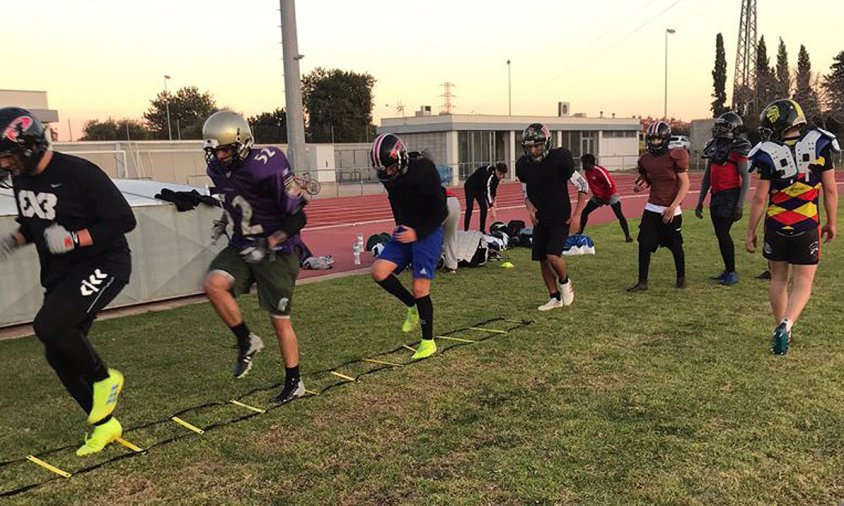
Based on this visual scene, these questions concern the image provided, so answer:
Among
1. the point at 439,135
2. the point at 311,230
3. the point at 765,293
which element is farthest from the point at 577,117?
the point at 765,293

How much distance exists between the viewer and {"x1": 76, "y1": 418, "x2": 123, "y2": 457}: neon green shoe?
12.9 ft

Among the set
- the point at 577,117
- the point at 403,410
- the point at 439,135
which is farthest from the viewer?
the point at 577,117

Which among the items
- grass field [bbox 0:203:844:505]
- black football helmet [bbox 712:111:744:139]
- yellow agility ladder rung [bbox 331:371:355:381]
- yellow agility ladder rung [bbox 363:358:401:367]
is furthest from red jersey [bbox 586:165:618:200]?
yellow agility ladder rung [bbox 331:371:355:381]

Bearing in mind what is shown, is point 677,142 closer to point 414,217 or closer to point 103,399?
point 414,217

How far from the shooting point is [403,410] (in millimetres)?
4504

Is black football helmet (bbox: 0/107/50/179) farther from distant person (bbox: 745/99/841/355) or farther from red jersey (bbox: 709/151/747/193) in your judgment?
red jersey (bbox: 709/151/747/193)

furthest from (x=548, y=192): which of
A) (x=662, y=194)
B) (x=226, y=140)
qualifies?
(x=226, y=140)

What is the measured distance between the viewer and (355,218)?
69.5 ft

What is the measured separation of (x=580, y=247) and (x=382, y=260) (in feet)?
21.3

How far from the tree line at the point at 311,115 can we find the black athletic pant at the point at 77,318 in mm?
65177

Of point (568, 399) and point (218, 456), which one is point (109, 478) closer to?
point (218, 456)

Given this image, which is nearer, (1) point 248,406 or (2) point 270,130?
(1) point 248,406

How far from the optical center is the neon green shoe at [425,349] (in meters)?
5.66

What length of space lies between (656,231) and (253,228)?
5506 millimetres
